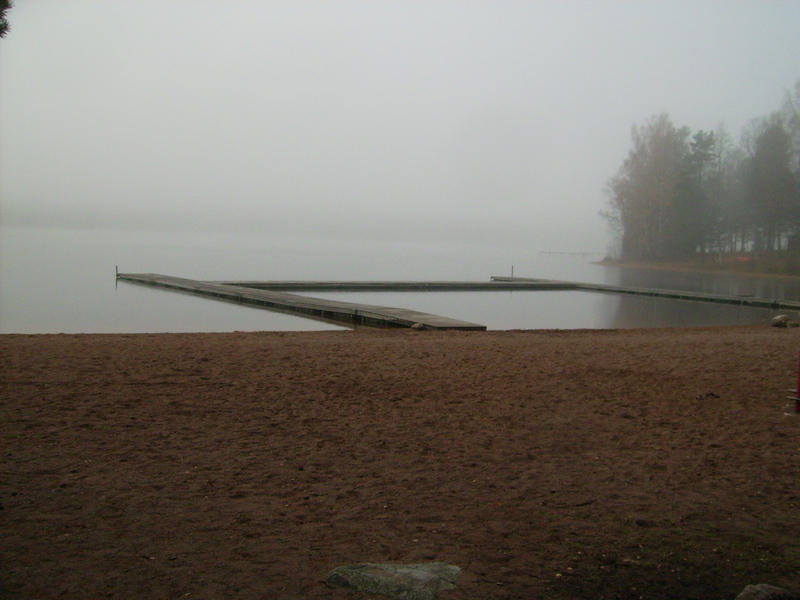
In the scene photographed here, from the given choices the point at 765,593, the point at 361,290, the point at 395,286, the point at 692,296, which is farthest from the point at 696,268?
the point at 765,593

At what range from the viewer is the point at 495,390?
6031mm

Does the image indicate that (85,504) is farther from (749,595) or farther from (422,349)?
(422,349)

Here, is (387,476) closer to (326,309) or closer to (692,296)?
(326,309)

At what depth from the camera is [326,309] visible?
1487 centimetres

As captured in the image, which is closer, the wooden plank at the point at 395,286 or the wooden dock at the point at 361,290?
the wooden dock at the point at 361,290

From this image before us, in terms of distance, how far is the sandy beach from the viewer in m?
2.72

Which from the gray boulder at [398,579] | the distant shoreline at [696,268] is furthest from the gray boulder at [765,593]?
the distant shoreline at [696,268]

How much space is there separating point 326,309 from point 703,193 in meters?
38.5

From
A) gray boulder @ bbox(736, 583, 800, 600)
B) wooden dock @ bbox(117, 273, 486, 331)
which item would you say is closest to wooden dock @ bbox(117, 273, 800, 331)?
wooden dock @ bbox(117, 273, 486, 331)

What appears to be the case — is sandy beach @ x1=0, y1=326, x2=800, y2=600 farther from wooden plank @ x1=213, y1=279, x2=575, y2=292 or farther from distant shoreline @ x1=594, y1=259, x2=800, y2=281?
distant shoreline @ x1=594, y1=259, x2=800, y2=281

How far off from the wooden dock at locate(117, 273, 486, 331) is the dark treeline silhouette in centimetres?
3281

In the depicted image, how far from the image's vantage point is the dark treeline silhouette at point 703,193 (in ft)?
135

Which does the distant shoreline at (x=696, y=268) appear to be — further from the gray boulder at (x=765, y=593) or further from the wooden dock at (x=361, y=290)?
the gray boulder at (x=765, y=593)

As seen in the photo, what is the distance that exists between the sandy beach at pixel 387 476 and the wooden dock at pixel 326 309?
16.2 ft
